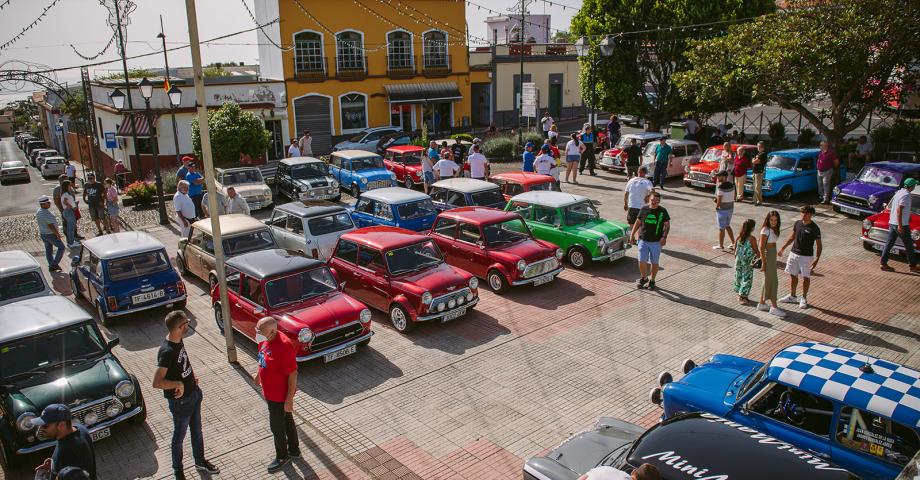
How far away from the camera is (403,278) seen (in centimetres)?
1111

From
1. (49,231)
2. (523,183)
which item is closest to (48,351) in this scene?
(49,231)

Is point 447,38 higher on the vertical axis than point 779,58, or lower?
higher

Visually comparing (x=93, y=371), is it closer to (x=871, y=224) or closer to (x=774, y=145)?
(x=871, y=224)

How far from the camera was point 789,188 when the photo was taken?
19.9 metres

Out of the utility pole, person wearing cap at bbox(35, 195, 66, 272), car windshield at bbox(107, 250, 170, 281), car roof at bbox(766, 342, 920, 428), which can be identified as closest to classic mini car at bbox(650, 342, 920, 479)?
car roof at bbox(766, 342, 920, 428)

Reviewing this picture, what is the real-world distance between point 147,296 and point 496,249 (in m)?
6.55

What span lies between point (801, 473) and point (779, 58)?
18.8 m

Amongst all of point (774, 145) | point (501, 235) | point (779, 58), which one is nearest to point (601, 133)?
point (774, 145)

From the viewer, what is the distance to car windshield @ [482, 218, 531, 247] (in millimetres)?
12938

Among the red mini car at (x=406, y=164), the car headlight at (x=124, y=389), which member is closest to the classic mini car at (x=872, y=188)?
the red mini car at (x=406, y=164)

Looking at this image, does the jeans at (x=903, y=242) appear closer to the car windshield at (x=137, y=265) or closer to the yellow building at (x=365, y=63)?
the car windshield at (x=137, y=265)

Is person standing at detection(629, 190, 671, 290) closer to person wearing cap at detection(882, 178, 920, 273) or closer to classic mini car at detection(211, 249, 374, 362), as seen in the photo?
person wearing cap at detection(882, 178, 920, 273)

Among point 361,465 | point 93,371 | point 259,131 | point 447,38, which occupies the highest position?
point 447,38

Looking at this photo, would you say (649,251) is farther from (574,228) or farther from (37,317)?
(37,317)
